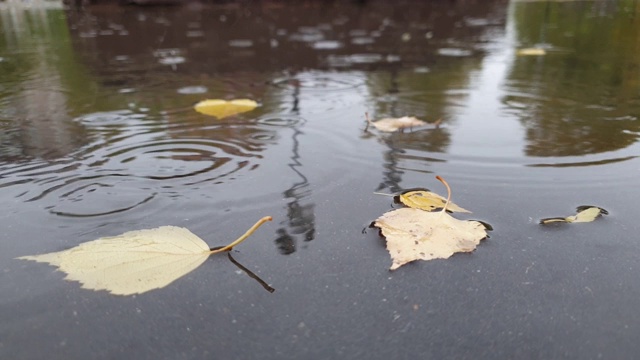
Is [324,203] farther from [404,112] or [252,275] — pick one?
[404,112]

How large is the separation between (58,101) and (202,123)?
2.64 ft

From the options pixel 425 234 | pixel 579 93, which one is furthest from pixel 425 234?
pixel 579 93

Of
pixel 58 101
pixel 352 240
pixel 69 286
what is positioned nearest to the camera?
pixel 69 286

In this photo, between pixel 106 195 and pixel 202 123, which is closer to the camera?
pixel 106 195

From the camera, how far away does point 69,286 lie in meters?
0.74

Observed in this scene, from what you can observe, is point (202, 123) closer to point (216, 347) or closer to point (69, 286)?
point (69, 286)

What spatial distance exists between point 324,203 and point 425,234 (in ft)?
0.82

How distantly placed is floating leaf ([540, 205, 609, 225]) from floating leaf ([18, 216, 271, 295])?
57 cm

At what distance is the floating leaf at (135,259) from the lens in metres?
0.74

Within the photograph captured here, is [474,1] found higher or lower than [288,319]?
higher

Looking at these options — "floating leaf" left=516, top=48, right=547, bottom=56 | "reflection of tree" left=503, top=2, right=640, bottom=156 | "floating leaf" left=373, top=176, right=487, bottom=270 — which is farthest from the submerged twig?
"floating leaf" left=516, top=48, right=547, bottom=56

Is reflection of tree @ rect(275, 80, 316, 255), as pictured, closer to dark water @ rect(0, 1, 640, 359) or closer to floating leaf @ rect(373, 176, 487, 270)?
dark water @ rect(0, 1, 640, 359)

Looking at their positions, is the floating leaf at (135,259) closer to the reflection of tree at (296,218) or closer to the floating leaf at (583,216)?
Result: the reflection of tree at (296,218)

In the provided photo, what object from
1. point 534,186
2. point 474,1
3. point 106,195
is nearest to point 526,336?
point 534,186
